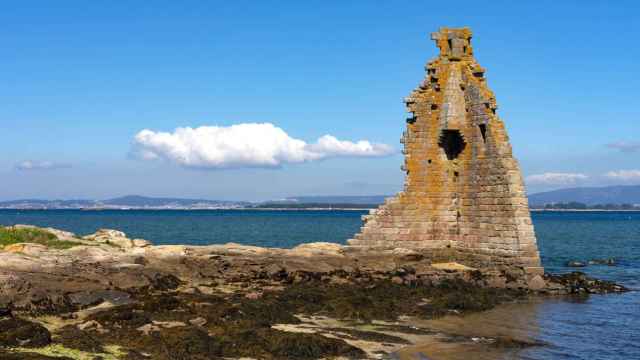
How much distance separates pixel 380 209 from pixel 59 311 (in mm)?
15853

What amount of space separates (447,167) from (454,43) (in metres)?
5.09

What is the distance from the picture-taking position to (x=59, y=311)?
18.8m

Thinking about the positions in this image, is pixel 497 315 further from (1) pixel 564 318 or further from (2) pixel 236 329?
(2) pixel 236 329

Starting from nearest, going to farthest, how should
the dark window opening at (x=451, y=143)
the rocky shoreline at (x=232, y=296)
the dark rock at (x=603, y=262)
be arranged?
1. the rocky shoreline at (x=232, y=296)
2. the dark window opening at (x=451, y=143)
3. the dark rock at (x=603, y=262)

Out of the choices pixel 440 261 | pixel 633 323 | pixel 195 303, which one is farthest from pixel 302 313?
pixel 440 261

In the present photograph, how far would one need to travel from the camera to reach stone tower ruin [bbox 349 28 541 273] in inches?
1201

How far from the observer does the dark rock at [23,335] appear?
1515 centimetres

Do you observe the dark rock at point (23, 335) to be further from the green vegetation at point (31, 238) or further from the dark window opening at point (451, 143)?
the dark window opening at point (451, 143)

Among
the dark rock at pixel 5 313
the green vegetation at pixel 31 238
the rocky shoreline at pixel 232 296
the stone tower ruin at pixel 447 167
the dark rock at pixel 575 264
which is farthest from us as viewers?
the dark rock at pixel 575 264

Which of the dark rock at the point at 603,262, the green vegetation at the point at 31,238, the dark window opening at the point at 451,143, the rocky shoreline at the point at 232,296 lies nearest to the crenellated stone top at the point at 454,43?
the dark window opening at the point at 451,143

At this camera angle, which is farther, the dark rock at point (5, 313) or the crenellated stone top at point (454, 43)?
the crenellated stone top at point (454, 43)

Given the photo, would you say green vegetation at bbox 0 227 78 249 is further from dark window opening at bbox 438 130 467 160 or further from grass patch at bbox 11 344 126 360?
dark window opening at bbox 438 130 467 160

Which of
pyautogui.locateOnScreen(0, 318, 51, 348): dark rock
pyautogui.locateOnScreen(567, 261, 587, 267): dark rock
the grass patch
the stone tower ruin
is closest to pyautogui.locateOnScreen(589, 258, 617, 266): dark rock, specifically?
pyautogui.locateOnScreen(567, 261, 587, 267): dark rock

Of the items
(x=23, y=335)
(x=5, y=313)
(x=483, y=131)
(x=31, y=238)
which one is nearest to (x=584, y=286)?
(x=483, y=131)
